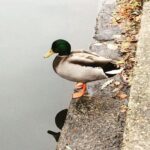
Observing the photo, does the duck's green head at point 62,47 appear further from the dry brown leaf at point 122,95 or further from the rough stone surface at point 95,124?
the dry brown leaf at point 122,95

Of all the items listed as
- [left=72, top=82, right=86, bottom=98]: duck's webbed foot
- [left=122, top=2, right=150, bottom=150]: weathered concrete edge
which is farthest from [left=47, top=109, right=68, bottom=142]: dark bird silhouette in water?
[left=122, top=2, right=150, bottom=150]: weathered concrete edge

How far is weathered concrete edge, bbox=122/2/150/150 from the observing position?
3412 mm

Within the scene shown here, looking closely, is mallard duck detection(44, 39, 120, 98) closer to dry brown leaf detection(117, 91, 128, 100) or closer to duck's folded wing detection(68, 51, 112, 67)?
duck's folded wing detection(68, 51, 112, 67)

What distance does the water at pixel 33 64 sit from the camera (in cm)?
458

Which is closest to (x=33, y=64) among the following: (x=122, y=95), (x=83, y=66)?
(x=83, y=66)

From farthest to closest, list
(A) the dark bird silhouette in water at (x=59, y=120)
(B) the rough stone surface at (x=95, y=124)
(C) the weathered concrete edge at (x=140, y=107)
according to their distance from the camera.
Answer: (A) the dark bird silhouette in water at (x=59, y=120) → (B) the rough stone surface at (x=95, y=124) → (C) the weathered concrete edge at (x=140, y=107)

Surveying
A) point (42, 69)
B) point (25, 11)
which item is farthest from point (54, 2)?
point (42, 69)

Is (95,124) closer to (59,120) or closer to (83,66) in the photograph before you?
(59,120)

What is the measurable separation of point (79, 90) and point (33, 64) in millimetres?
811

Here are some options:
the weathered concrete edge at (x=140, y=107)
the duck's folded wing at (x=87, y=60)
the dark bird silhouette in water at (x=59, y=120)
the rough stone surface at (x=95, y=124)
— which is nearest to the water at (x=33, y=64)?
the dark bird silhouette in water at (x=59, y=120)

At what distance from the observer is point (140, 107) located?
3.77m

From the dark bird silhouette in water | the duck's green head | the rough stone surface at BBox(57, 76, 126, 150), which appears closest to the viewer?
the rough stone surface at BBox(57, 76, 126, 150)

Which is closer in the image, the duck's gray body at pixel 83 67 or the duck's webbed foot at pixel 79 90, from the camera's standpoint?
the duck's gray body at pixel 83 67

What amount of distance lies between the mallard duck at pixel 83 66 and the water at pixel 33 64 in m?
0.39
